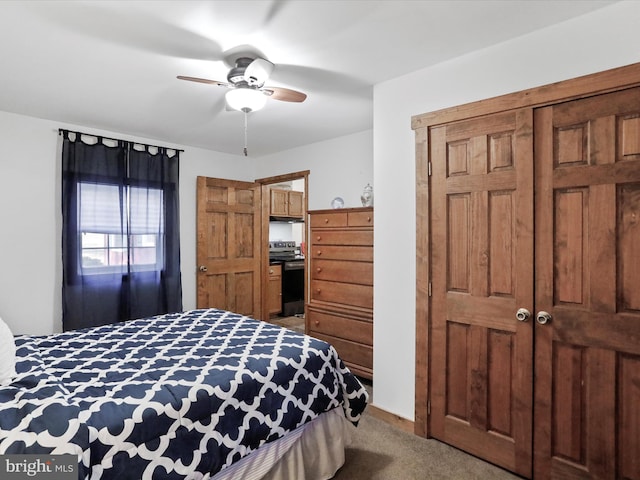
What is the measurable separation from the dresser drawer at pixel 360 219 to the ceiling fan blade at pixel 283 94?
1279mm

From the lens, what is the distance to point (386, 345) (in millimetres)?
2598

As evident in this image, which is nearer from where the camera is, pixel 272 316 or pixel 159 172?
pixel 159 172

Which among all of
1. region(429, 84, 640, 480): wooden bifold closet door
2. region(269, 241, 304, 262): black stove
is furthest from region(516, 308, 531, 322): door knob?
region(269, 241, 304, 262): black stove

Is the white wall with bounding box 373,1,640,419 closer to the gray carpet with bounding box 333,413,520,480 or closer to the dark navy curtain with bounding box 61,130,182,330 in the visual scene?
the gray carpet with bounding box 333,413,520,480

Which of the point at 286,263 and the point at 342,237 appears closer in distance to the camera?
the point at 342,237

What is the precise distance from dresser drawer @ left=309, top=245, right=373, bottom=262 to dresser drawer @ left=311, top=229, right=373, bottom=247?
4cm

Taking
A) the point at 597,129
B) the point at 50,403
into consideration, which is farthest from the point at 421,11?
the point at 50,403

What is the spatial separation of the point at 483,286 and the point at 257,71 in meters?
1.89

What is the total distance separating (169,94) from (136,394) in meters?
2.30

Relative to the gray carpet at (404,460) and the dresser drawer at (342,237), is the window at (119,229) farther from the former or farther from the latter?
the gray carpet at (404,460)

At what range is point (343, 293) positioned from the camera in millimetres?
3439

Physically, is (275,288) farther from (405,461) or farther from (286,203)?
(405,461)

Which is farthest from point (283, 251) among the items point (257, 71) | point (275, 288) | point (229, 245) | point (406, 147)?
point (257, 71)

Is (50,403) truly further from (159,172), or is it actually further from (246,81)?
(159,172)
